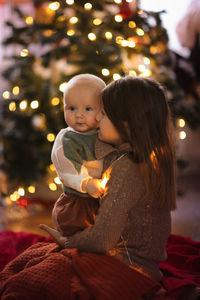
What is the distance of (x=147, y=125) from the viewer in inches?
53.9

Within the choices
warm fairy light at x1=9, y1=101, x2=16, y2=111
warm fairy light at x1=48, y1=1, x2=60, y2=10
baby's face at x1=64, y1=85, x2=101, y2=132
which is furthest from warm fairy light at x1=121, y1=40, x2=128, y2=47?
baby's face at x1=64, y1=85, x2=101, y2=132

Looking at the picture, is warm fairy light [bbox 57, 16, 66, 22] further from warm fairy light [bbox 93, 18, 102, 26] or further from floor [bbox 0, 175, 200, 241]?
floor [bbox 0, 175, 200, 241]

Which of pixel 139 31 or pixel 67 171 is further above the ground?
pixel 139 31

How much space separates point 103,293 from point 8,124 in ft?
5.78

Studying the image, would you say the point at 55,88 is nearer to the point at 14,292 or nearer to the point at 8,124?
the point at 8,124

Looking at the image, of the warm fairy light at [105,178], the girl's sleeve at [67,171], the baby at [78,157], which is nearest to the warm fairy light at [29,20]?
the baby at [78,157]

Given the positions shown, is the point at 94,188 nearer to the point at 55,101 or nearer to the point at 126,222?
the point at 126,222

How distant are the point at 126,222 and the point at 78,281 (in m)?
0.26

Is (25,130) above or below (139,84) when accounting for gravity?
below

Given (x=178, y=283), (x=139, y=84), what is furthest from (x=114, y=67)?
(x=178, y=283)

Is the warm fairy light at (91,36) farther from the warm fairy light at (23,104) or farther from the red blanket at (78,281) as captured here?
the red blanket at (78,281)

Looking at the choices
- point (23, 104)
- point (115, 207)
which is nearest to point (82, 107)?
point (115, 207)

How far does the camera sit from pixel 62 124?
8.14 feet

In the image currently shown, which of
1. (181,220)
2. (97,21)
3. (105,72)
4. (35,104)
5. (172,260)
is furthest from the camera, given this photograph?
(181,220)
